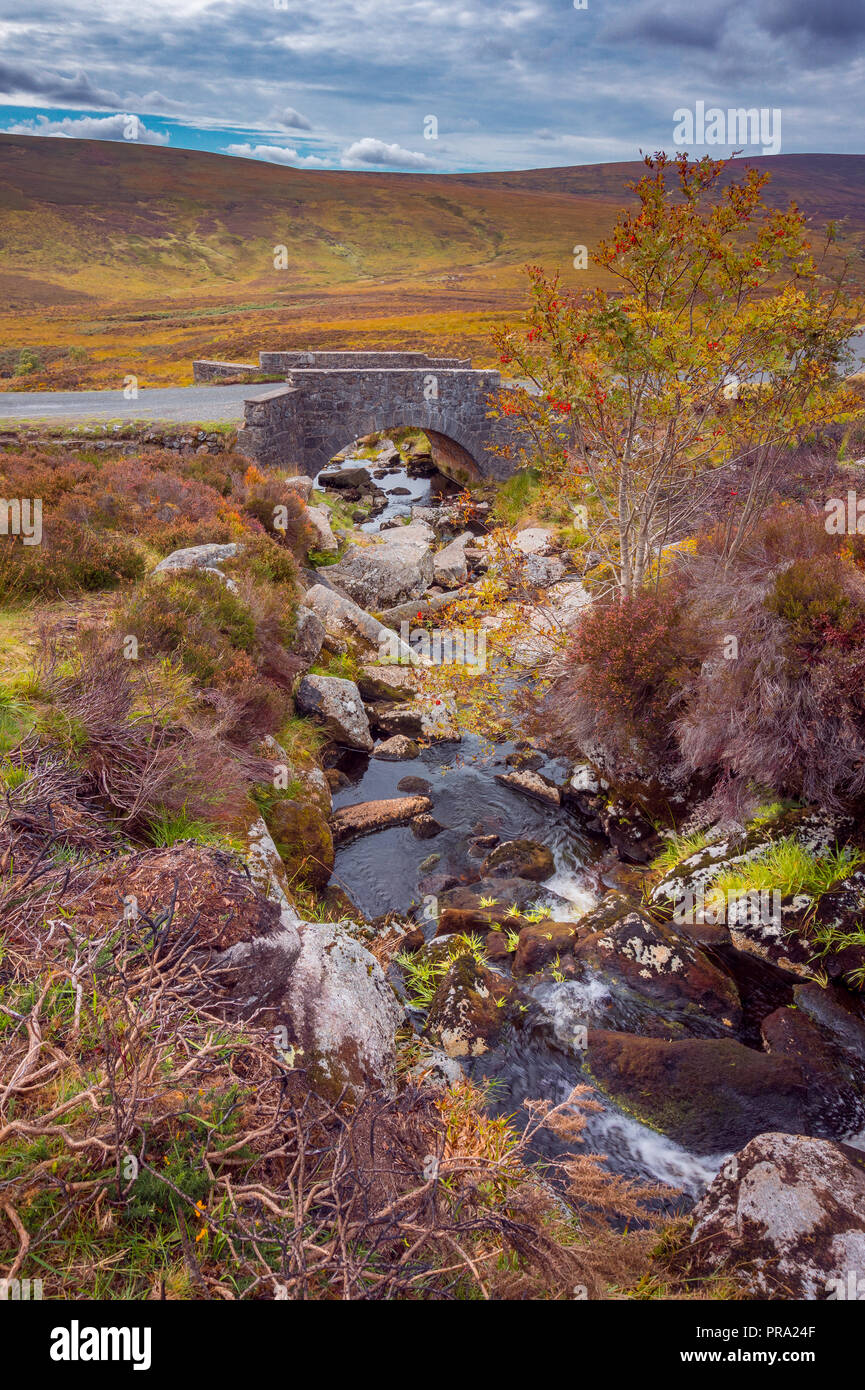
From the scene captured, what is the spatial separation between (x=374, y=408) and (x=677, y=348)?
1760 cm

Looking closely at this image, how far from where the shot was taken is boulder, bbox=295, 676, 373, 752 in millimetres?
11672

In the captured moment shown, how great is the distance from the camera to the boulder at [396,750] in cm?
1230

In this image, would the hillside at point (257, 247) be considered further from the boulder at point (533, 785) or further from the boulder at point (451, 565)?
the boulder at point (533, 785)

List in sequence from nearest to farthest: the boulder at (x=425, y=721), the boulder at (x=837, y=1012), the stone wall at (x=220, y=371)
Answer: the boulder at (x=837, y=1012)
the boulder at (x=425, y=721)
the stone wall at (x=220, y=371)

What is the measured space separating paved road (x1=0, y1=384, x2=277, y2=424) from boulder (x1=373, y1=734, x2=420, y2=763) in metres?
11.5

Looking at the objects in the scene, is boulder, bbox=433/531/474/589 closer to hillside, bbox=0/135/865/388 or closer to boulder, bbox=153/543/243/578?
boulder, bbox=153/543/243/578

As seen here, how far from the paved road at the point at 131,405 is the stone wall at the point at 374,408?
145 centimetres

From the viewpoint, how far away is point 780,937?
23.1 ft

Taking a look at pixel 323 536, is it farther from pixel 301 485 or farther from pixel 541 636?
pixel 541 636

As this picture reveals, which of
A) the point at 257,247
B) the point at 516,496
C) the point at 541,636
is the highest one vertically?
the point at 257,247

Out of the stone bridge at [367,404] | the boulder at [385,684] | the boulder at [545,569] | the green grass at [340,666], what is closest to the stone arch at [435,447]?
the stone bridge at [367,404]

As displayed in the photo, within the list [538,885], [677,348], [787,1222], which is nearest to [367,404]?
[677,348]

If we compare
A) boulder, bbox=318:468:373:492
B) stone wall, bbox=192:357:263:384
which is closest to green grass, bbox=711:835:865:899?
boulder, bbox=318:468:373:492

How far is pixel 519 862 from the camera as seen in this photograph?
9.46 metres
